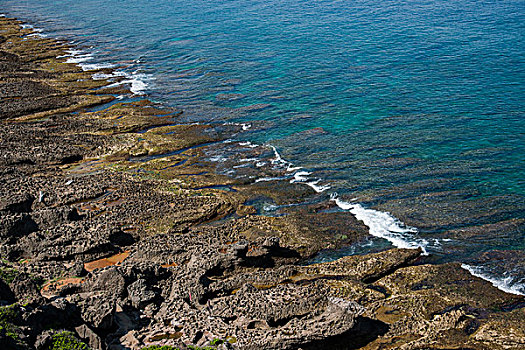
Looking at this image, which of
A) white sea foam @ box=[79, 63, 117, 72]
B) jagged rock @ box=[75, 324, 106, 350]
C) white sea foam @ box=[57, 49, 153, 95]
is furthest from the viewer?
white sea foam @ box=[79, 63, 117, 72]

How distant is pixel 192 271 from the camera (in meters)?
23.0

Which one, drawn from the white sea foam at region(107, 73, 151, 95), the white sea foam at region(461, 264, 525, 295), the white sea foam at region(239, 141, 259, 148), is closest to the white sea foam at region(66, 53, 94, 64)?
the white sea foam at region(107, 73, 151, 95)

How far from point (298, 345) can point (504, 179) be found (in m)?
23.2

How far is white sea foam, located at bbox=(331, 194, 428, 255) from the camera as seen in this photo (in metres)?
27.1

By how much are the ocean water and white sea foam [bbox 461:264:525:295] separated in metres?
0.09

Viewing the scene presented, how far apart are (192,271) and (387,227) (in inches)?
533

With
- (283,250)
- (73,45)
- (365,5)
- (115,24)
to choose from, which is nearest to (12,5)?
(115,24)

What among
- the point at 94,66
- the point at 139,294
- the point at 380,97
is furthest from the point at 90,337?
the point at 94,66

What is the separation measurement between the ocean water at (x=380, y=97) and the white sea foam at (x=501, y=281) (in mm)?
95

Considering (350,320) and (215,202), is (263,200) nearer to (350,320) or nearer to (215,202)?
(215,202)

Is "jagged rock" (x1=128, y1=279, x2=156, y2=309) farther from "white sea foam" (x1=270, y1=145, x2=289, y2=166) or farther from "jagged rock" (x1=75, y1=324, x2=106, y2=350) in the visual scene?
"white sea foam" (x1=270, y1=145, x2=289, y2=166)

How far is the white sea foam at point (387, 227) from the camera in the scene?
27.1m

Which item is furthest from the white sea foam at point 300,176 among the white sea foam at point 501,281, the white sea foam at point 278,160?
the white sea foam at point 501,281

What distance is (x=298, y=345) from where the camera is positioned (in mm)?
18703
